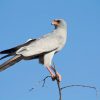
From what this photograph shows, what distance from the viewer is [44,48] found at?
777cm

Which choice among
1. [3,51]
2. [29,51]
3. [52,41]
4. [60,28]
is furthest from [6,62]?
[60,28]

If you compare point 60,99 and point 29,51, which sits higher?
point 29,51

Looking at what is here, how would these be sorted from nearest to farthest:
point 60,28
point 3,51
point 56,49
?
1. point 3,51
2. point 56,49
3. point 60,28

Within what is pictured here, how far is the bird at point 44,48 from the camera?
6496mm

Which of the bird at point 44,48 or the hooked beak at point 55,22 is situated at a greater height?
the hooked beak at point 55,22

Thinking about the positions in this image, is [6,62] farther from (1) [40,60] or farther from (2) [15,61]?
(1) [40,60]

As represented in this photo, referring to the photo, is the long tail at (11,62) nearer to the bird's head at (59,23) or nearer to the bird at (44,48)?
the bird at (44,48)

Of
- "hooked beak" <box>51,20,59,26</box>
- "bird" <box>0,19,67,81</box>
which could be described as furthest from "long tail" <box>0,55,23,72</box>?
"hooked beak" <box>51,20,59,26</box>

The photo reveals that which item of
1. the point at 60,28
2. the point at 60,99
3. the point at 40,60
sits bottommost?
the point at 60,99

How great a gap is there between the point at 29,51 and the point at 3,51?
1136 mm

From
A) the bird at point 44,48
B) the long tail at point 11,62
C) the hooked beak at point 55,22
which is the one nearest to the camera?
the long tail at point 11,62

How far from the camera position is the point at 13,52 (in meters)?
6.53

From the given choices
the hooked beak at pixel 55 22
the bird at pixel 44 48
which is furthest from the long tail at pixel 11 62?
the hooked beak at pixel 55 22

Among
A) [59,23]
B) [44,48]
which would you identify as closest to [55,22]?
[59,23]
